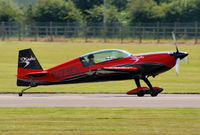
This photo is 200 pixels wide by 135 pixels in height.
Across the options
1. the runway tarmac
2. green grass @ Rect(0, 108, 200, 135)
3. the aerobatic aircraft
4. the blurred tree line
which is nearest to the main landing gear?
the aerobatic aircraft

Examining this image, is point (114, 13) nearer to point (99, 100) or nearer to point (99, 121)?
point (99, 100)

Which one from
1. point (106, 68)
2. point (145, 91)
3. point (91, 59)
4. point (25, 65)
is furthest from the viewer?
point (25, 65)

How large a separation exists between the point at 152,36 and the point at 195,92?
1926 inches

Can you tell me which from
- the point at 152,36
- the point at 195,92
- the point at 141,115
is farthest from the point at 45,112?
the point at 152,36

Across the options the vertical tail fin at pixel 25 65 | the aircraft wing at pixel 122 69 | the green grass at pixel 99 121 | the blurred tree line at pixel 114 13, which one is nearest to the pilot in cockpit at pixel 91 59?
the aircraft wing at pixel 122 69

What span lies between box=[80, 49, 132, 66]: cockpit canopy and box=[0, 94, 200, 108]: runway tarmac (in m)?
1.38

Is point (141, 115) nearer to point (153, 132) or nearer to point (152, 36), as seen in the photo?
point (153, 132)

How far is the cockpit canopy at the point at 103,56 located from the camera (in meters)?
23.3

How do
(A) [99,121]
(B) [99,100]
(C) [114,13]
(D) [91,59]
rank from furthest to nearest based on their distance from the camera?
(C) [114,13] → (D) [91,59] → (B) [99,100] → (A) [99,121]

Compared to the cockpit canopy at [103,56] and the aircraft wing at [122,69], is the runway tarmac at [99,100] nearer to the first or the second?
the aircraft wing at [122,69]

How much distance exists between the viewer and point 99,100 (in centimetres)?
2198

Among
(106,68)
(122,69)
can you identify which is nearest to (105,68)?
(106,68)

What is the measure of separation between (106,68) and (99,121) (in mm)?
6359

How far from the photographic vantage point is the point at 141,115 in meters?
17.8
